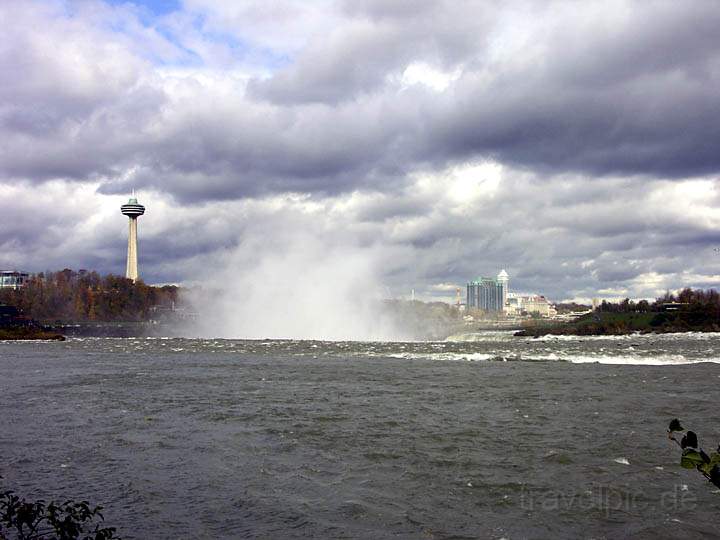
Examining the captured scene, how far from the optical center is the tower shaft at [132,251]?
18538 centimetres

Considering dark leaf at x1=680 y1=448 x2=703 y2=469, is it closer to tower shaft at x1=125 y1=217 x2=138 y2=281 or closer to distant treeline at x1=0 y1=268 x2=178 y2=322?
distant treeline at x1=0 y1=268 x2=178 y2=322

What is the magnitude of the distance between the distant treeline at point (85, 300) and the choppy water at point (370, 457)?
135m

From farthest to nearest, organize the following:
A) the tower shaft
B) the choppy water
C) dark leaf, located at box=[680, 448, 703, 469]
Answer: the tower shaft → the choppy water → dark leaf, located at box=[680, 448, 703, 469]

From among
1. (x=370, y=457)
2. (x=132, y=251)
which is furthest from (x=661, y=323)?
(x=132, y=251)

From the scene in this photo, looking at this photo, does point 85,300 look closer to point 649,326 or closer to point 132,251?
point 132,251

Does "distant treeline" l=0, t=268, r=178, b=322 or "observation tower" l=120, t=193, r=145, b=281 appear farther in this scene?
"observation tower" l=120, t=193, r=145, b=281

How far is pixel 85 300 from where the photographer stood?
506 ft

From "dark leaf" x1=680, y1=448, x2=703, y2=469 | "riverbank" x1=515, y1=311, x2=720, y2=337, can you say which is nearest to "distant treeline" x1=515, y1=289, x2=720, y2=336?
"riverbank" x1=515, y1=311, x2=720, y2=337

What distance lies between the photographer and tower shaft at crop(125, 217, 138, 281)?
185375mm

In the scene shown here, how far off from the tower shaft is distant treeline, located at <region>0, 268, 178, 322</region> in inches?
727

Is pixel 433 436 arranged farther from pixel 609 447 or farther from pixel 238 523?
pixel 238 523

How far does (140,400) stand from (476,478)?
580 inches

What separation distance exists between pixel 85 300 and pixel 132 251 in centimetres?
3892

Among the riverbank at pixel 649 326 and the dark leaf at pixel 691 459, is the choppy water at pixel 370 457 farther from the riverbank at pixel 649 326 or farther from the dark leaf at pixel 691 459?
the riverbank at pixel 649 326
